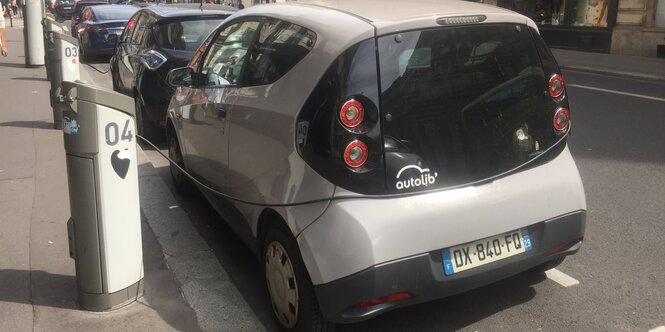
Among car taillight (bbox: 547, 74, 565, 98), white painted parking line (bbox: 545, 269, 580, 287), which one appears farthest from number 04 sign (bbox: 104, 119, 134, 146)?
white painted parking line (bbox: 545, 269, 580, 287)

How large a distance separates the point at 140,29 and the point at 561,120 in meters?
7.03

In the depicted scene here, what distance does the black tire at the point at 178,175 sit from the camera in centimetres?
565

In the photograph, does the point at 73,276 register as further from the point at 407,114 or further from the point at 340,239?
the point at 407,114

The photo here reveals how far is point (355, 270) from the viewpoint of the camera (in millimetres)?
2918

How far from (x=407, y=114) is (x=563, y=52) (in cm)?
1875

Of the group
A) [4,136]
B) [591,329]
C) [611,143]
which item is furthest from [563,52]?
[591,329]

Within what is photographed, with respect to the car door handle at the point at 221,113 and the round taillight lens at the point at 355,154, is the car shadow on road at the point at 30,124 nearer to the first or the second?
the car door handle at the point at 221,113

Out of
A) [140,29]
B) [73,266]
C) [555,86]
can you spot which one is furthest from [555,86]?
[140,29]

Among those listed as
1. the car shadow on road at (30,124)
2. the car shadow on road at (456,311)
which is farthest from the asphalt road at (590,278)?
the car shadow on road at (30,124)

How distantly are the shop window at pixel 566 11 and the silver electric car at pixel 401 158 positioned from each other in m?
18.7

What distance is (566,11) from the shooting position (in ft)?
70.9

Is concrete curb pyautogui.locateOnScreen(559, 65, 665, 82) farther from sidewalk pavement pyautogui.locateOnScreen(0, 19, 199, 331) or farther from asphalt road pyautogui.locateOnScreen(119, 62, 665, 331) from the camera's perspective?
sidewalk pavement pyautogui.locateOnScreen(0, 19, 199, 331)

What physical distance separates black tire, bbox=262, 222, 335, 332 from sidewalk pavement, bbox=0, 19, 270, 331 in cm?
26

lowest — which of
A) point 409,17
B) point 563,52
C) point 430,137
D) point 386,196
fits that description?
point 563,52
